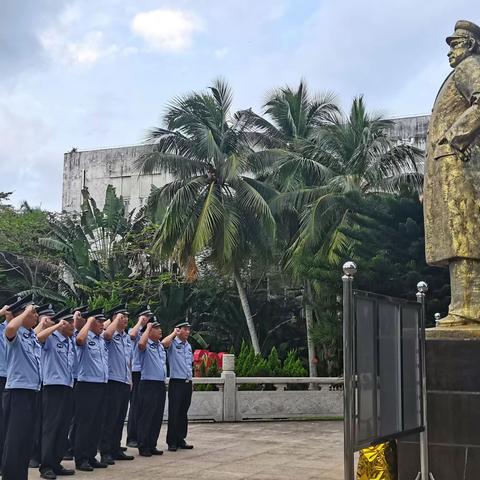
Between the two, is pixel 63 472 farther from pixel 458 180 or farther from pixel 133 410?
pixel 458 180

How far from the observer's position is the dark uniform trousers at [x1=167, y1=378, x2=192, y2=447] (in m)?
8.13

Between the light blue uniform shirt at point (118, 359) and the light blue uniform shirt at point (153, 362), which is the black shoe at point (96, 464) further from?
the light blue uniform shirt at point (153, 362)

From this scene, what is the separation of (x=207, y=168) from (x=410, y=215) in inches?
225

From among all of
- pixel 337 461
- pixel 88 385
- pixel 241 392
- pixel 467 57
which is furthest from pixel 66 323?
pixel 241 392

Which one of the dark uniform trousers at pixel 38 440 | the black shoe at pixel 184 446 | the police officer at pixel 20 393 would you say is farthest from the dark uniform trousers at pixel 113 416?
the police officer at pixel 20 393

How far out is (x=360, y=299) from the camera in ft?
11.8

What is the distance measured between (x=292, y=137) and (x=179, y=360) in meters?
11.4

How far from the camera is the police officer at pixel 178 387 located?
816 cm

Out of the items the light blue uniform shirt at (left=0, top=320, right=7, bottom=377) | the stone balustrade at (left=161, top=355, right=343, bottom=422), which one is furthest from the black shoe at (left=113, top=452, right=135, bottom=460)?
the stone balustrade at (left=161, top=355, right=343, bottom=422)

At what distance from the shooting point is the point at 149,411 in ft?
25.9

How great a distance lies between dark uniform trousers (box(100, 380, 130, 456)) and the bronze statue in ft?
12.9

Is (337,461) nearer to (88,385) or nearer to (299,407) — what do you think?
(88,385)

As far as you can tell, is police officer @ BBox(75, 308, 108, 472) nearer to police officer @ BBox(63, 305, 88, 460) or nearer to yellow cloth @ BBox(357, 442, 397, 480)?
police officer @ BBox(63, 305, 88, 460)

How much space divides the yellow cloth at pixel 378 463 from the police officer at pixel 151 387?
11.6ft
